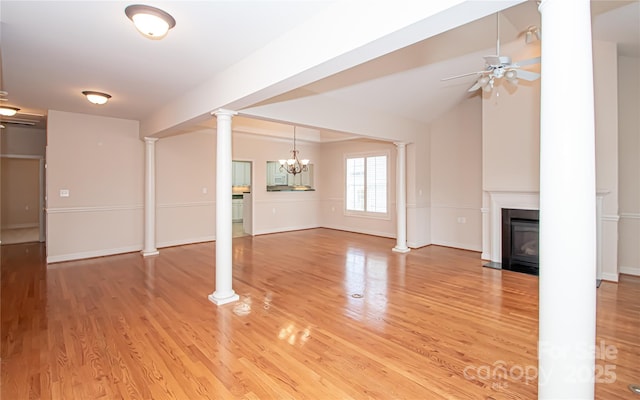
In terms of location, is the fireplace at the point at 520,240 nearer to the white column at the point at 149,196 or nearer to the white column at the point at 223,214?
the white column at the point at 223,214

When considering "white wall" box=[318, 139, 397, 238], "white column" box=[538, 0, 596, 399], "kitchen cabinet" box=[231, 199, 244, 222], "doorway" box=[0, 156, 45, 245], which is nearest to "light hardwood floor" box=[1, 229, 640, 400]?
"white column" box=[538, 0, 596, 399]

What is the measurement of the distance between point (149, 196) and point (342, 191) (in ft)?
17.3

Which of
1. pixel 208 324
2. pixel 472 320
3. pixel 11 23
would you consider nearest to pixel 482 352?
pixel 472 320

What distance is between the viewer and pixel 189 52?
3059 millimetres

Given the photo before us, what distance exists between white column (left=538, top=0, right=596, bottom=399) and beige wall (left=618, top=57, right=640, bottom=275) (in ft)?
16.8

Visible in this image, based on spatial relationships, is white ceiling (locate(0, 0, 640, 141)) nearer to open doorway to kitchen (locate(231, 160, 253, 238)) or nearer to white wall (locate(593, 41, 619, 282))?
white wall (locate(593, 41, 619, 282))

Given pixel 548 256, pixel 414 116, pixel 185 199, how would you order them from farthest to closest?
pixel 185 199 < pixel 414 116 < pixel 548 256

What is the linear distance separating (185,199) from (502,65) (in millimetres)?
6632

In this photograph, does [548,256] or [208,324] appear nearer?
[548,256]

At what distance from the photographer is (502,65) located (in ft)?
10.7

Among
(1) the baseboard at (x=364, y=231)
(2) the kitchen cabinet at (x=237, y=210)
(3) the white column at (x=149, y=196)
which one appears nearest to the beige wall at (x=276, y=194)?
(1) the baseboard at (x=364, y=231)

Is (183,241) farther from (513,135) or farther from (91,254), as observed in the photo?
(513,135)

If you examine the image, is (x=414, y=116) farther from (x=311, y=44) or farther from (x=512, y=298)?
(x=311, y=44)

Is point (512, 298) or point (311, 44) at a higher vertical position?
point (311, 44)
